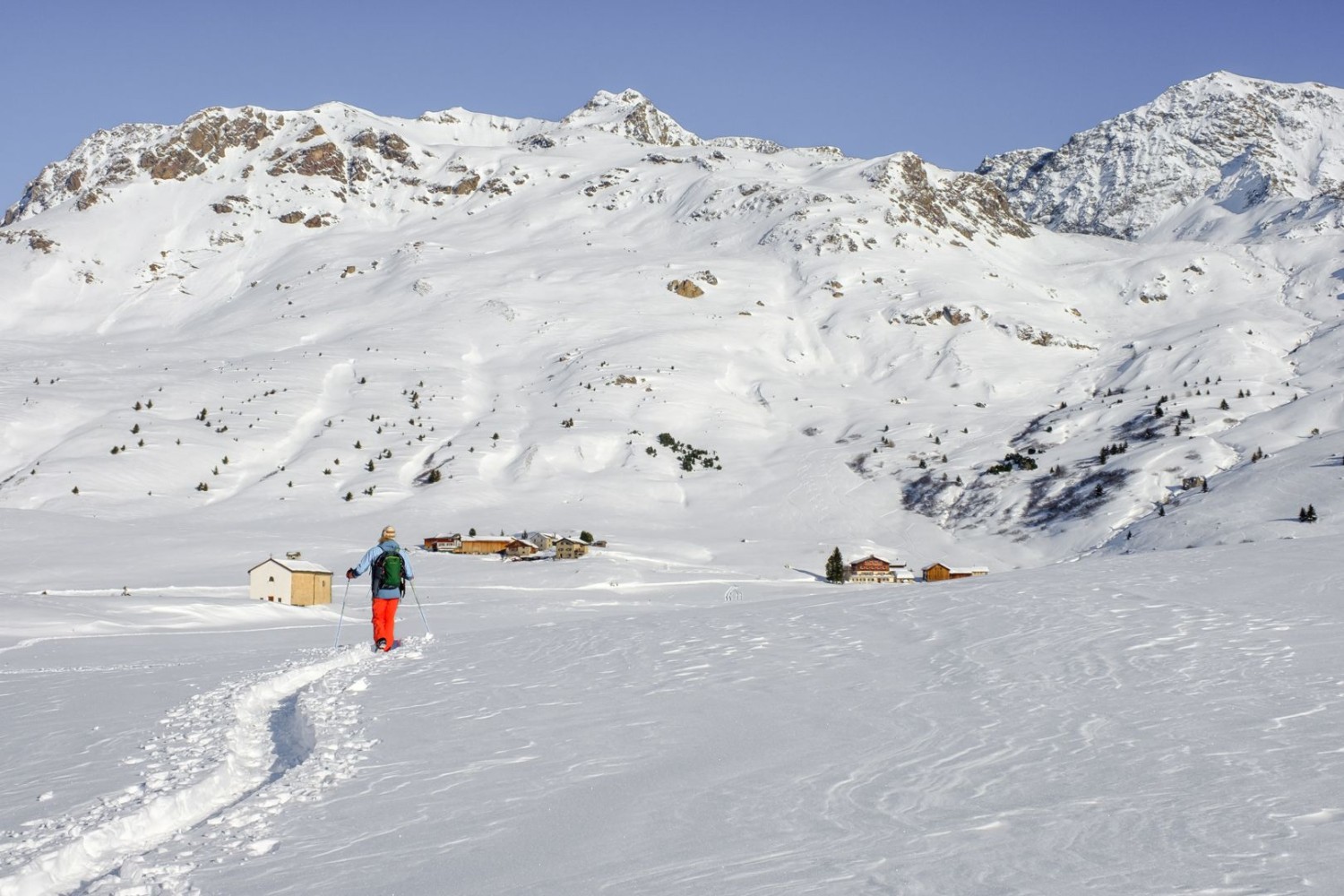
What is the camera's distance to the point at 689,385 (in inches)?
5153

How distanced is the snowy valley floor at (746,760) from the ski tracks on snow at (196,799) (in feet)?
0.12

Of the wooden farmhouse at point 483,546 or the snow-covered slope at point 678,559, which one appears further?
the wooden farmhouse at point 483,546

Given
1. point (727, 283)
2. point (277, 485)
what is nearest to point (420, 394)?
point (277, 485)

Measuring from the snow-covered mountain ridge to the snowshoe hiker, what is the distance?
5102 centimetres

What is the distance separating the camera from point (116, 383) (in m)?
122

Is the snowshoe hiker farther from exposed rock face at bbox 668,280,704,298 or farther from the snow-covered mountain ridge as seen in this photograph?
exposed rock face at bbox 668,280,704,298

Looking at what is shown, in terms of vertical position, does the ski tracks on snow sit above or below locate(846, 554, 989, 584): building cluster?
above

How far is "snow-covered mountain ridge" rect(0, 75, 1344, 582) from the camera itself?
3469 inches

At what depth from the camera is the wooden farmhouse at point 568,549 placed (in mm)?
→ 72750

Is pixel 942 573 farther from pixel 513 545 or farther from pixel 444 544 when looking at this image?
pixel 444 544

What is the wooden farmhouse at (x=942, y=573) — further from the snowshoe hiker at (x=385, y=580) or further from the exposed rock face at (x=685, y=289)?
the exposed rock face at (x=685, y=289)

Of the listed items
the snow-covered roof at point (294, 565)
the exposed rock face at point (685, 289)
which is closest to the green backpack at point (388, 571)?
the snow-covered roof at point (294, 565)

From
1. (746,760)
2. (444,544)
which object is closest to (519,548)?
(444,544)

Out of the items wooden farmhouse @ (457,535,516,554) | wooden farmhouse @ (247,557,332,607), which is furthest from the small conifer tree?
wooden farmhouse @ (247,557,332,607)
